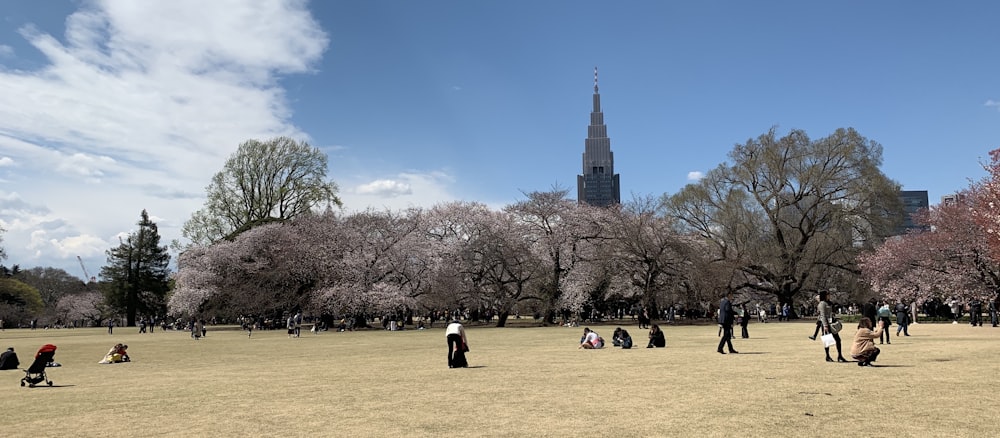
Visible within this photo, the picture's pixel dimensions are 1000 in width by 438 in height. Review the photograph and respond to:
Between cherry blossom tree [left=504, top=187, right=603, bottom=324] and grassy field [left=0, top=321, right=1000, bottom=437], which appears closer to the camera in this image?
grassy field [left=0, top=321, right=1000, bottom=437]

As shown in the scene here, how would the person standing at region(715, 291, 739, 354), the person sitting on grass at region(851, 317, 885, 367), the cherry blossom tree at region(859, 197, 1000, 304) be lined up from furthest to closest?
the cherry blossom tree at region(859, 197, 1000, 304)
the person standing at region(715, 291, 739, 354)
the person sitting on grass at region(851, 317, 885, 367)

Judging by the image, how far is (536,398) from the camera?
10.9 m

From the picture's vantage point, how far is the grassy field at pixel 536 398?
845cm

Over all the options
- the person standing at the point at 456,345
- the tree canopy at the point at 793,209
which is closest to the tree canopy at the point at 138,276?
the tree canopy at the point at 793,209

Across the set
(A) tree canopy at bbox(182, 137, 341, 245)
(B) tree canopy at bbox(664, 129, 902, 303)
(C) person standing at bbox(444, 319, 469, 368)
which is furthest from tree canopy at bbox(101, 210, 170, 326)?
(C) person standing at bbox(444, 319, 469, 368)

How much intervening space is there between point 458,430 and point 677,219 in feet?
162

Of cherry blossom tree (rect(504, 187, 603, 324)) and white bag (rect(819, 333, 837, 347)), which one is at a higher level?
cherry blossom tree (rect(504, 187, 603, 324))

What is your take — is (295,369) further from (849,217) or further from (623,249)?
(849,217)

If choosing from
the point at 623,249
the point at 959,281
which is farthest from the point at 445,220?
the point at 959,281

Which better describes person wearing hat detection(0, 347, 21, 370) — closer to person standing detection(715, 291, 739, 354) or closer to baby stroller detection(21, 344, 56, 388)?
baby stroller detection(21, 344, 56, 388)

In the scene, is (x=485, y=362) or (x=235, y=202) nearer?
(x=485, y=362)

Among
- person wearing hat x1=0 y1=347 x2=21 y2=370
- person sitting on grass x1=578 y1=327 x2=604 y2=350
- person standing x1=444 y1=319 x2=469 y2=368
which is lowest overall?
person wearing hat x1=0 y1=347 x2=21 y2=370

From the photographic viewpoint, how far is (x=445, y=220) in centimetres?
5556

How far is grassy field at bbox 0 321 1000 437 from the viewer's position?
845 cm
